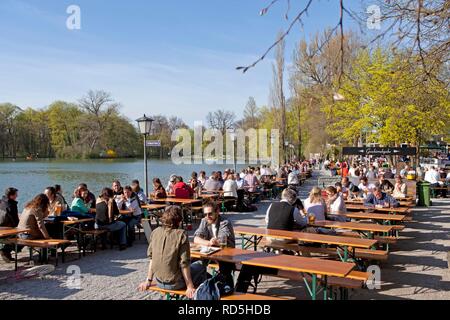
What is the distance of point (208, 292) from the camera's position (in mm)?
3789

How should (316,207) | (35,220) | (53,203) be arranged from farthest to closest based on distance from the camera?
(53,203)
(316,207)
(35,220)

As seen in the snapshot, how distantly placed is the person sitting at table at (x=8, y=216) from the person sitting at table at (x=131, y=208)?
212 centimetres

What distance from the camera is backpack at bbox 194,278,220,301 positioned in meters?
3.77

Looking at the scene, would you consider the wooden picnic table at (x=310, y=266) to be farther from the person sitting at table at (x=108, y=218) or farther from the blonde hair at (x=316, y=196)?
the person sitting at table at (x=108, y=218)

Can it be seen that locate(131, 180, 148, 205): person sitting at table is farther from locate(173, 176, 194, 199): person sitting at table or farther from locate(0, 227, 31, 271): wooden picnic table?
locate(0, 227, 31, 271): wooden picnic table

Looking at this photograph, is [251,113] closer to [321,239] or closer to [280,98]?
[280,98]

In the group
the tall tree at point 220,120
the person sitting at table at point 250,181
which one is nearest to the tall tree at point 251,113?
the tall tree at point 220,120

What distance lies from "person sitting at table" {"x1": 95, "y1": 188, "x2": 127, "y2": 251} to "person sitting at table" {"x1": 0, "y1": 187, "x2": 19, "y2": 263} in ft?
4.72

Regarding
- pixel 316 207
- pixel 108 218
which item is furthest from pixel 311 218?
pixel 108 218

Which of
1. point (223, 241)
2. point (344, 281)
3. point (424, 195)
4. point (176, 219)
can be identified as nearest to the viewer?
point (176, 219)

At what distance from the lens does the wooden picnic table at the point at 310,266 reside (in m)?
3.91

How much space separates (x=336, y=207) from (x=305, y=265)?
4284 mm

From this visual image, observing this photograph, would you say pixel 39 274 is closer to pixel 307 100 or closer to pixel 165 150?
pixel 307 100
